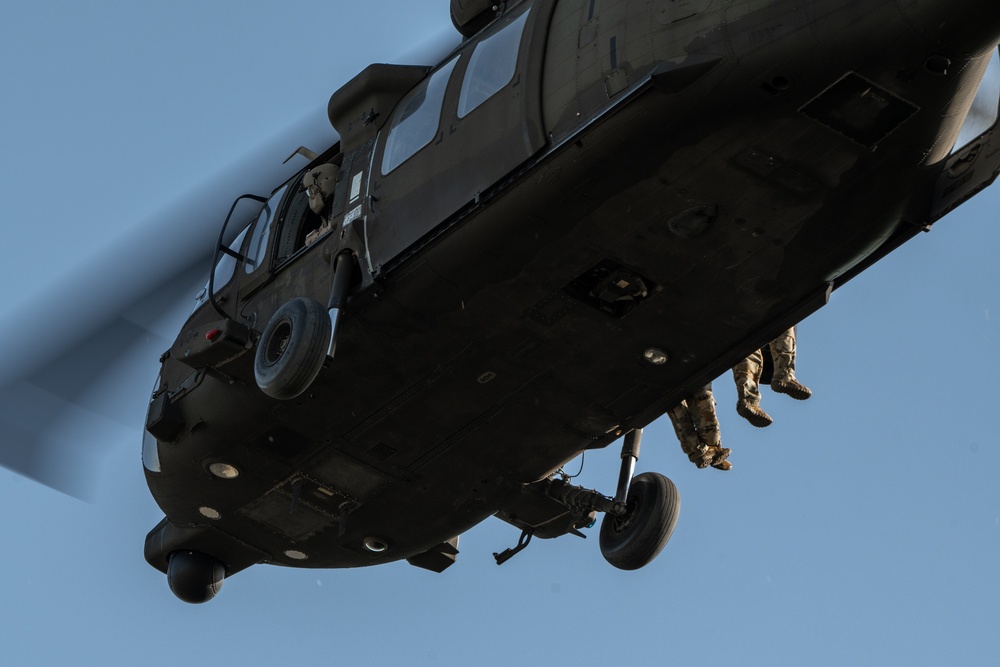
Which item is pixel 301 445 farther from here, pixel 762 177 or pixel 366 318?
pixel 762 177

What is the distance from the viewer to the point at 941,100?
514 inches

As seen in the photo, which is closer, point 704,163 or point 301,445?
point 704,163

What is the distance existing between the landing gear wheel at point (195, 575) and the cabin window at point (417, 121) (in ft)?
20.1

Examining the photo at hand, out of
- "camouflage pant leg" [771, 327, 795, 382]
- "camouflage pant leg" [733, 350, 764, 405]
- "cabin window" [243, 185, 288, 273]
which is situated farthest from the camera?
"cabin window" [243, 185, 288, 273]

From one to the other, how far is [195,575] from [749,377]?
23.9ft

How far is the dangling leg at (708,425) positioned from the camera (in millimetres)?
16516

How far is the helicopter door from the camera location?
47.3ft

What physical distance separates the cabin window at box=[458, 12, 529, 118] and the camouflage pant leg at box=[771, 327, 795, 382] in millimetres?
3498

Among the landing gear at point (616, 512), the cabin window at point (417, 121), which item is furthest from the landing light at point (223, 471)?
the cabin window at point (417, 121)

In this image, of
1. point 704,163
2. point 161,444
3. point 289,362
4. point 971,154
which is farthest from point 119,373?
point 971,154

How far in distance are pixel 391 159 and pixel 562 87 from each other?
243cm

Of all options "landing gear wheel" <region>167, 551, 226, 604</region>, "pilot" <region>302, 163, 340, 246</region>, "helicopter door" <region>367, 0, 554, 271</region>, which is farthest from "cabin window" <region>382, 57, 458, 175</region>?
"landing gear wheel" <region>167, 551, 226, 604</region>

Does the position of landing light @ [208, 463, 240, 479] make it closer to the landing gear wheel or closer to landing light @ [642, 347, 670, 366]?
the landing gear wheel

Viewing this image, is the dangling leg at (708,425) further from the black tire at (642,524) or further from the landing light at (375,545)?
the landing light at (375,545)
